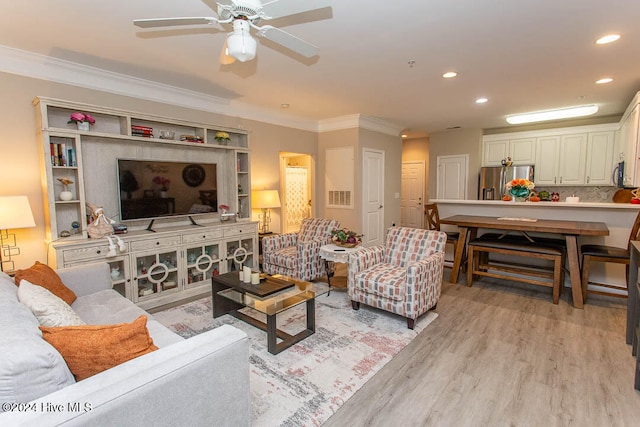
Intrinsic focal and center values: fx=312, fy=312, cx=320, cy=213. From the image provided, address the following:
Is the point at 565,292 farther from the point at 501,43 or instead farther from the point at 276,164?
the point at 276,164

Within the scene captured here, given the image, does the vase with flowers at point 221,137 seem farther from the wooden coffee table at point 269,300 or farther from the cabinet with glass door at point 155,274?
the wooden coffee table at point 269,300

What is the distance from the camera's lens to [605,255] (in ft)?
11.0

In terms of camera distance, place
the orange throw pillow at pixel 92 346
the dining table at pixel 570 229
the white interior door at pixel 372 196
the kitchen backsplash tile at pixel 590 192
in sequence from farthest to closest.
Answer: the kitchen backsplash tile at pixel 590 192 → the white interior door at pixel 372 196 → the dining table at pixel 570 229 → the orange throw pillow at pixel 92 346

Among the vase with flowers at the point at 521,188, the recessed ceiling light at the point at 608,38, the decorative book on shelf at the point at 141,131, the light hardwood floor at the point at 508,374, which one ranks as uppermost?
the recessed ceiling light at the point at 608,38

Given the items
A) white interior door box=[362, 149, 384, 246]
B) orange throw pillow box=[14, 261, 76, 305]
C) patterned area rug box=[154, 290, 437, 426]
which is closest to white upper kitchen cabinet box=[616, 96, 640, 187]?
patterned area rug box=[154, 290, 437, 426]

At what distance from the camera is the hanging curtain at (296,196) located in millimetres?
6281

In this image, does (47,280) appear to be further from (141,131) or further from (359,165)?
(359,165)

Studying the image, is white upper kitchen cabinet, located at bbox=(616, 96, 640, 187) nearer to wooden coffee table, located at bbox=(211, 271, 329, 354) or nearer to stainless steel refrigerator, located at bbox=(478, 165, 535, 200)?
stainless steel refrigerator, located at bbox=(478, 165, 535, 200)

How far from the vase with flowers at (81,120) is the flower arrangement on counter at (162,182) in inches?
32.3

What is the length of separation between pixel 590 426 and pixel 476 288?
2.38m

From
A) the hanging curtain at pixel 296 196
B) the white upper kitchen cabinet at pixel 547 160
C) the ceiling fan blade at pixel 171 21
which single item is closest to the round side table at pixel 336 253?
the ceiling fan blade at pixel 171 21

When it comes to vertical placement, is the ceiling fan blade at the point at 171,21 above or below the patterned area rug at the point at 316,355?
above

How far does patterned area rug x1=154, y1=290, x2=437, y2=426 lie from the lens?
197 centimetres

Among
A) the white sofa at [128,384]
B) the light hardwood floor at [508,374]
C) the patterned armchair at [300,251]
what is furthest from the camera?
the patterned armchair at [300,251]
